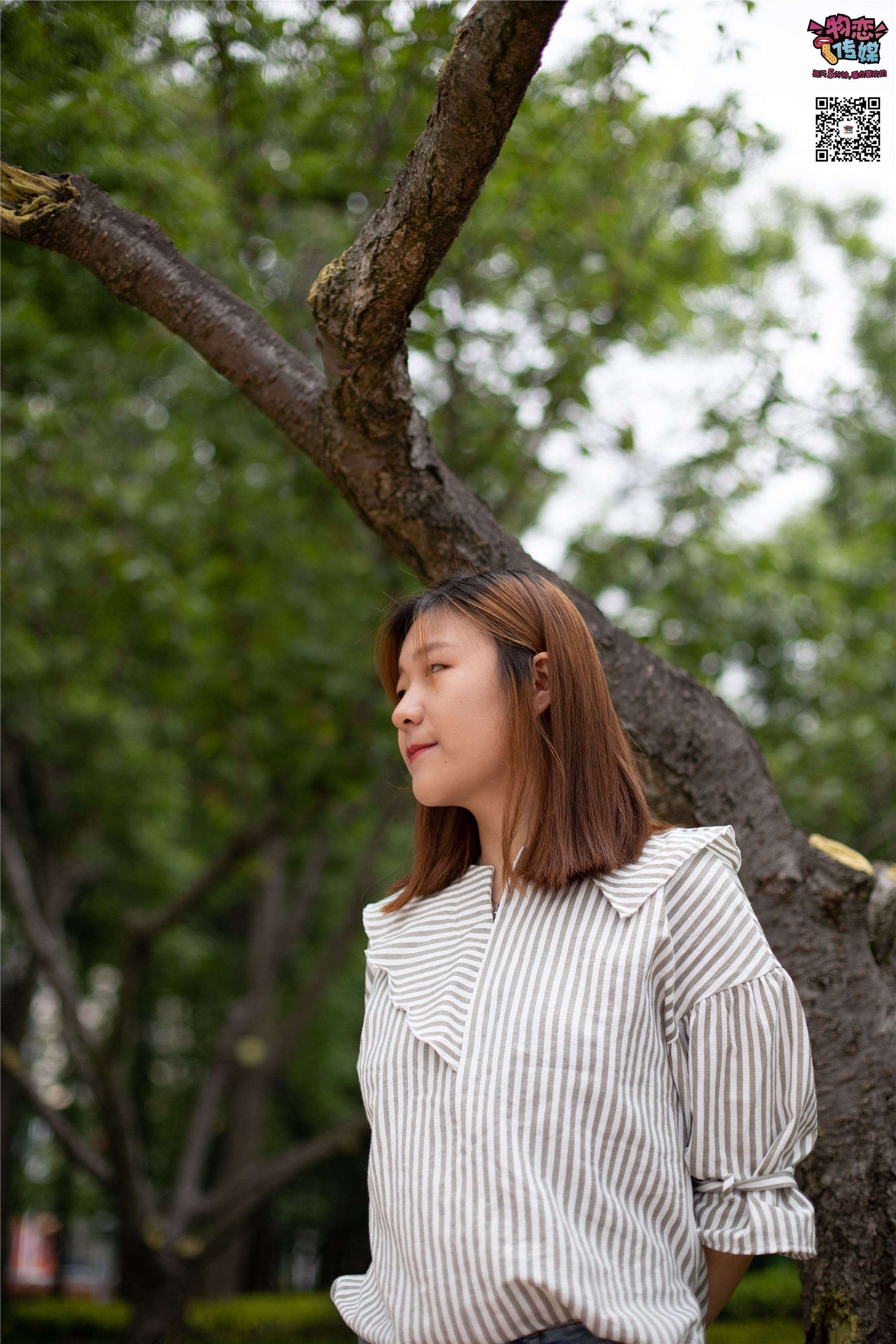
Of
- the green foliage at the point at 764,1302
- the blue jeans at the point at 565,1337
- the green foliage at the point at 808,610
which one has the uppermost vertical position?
the blue jeans at the point at 565,1337

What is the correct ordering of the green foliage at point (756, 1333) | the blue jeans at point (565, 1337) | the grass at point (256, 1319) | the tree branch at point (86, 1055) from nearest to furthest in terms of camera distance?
the blue jeans at point (565, 1337) → the tree branch at point (86, 1055) → the green foliage at point (756, 1333) → the grass at point (256, 1319)

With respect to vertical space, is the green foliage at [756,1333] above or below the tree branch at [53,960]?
below

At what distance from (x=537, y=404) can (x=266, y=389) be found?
3358 millimetres

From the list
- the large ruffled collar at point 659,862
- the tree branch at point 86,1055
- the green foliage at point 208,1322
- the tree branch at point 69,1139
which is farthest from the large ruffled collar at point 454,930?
the green foliage at point 208,1322

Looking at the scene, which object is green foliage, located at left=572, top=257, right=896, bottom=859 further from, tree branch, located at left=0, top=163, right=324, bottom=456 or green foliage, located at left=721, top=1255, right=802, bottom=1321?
green foliage, located at left=721, top=1255, right=802, bottom=1321

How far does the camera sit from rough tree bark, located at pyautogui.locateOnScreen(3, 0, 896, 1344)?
174 cm

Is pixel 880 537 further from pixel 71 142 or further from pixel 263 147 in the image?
pixel 71 142

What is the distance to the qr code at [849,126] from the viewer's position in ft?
7.81

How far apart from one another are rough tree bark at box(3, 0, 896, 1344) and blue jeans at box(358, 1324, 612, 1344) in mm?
797

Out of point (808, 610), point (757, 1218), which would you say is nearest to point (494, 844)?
point (757, 1218)

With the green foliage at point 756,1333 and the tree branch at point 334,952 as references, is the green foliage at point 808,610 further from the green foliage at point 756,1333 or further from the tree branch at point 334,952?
the green foliage at point 756,1333

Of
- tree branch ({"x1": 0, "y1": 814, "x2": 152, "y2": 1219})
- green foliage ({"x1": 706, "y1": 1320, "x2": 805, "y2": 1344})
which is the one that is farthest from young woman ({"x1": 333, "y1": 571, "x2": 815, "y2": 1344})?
green foliage ({"x1": 706, "y1": 1320, "x2": 805, "y2": 1344})

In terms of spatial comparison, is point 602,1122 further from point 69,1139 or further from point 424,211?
point 69,1139

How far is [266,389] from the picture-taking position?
207 cm
